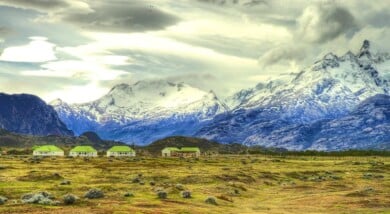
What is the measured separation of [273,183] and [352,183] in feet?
57.7

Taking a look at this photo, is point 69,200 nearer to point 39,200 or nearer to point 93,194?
point 39,200

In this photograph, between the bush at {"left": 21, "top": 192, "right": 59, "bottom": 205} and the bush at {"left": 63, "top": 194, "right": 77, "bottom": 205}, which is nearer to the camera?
the bush at {"left": 21, "top": 192, "right": 59, "bottom": 205}

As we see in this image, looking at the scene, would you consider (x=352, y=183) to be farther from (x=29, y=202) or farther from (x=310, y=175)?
(x=29, y=202)

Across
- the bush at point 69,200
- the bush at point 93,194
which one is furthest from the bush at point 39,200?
the bush at point 93,194

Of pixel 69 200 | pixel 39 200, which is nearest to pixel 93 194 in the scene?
pixel 69 200

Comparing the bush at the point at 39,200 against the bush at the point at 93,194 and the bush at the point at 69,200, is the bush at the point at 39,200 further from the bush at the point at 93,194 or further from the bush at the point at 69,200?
the bush at the point at 93,194

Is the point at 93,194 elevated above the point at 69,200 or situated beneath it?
elevated above

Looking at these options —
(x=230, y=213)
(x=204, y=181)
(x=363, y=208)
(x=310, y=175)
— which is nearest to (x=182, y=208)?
(x=230, y=213)

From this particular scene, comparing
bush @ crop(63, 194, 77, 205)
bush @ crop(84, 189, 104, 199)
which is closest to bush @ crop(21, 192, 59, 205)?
bush @ crop(63, 194, 77, 205)

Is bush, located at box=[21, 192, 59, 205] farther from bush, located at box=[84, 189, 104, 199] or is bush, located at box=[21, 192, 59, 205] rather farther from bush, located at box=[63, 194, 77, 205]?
bush, located at box=[84, 189, 104, 199]

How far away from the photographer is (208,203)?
70.4m

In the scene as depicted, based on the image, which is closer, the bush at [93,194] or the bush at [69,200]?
the bush at [69,200]

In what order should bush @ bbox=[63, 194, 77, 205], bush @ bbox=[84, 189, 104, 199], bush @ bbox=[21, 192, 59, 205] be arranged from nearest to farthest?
bush @ bbox=[21, 192, 59, 205]
bush @ bbox=[63, 194, 77, 205]
bush @ bbox=[84, 189, 104, 199]

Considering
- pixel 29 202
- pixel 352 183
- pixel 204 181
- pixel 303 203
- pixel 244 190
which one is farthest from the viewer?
pixel 352 183
